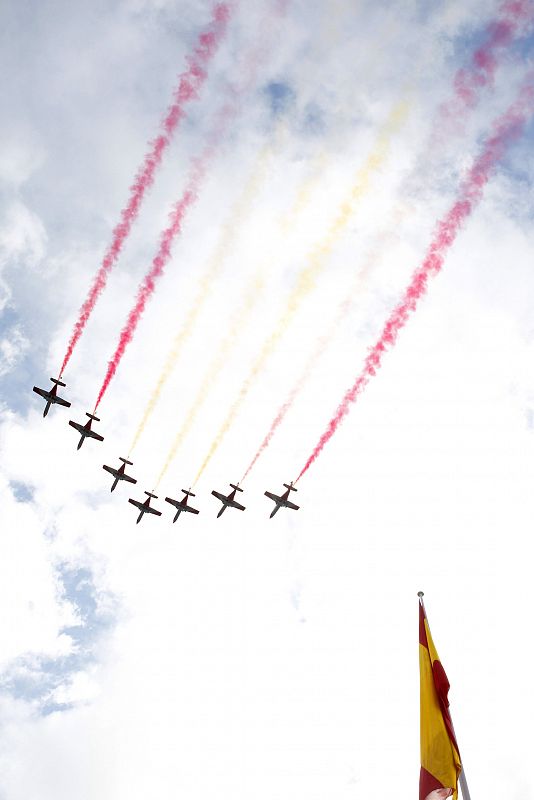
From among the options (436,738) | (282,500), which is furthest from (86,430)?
(436,738)

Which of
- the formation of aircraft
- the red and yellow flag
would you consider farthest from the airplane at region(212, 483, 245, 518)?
the red and yellow flag

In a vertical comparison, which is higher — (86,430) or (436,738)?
(86,430)

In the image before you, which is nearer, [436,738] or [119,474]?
[436,738]

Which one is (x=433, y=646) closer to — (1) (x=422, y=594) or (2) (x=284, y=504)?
(1) (x=422, y=594)

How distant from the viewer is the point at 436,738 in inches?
634

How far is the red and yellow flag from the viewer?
51.5ft

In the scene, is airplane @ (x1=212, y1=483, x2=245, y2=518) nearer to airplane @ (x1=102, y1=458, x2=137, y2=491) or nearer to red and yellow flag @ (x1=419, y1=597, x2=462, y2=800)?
airplane @ (x1=102, y1=458, x2=137, y2=491)

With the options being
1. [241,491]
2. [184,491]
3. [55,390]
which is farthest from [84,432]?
[241,491]

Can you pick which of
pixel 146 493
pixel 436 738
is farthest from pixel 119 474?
pixel 436 738

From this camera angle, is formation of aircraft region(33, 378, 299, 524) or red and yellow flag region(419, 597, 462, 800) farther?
formation of aircraft region(33, 378, 299, 524)

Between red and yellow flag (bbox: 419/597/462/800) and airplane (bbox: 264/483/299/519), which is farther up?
airplane (bbox: 264/483/299/519)

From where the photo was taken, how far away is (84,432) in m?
50.8

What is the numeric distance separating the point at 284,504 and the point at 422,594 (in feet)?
101

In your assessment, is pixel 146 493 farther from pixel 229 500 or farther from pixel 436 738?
pixel 436 738
